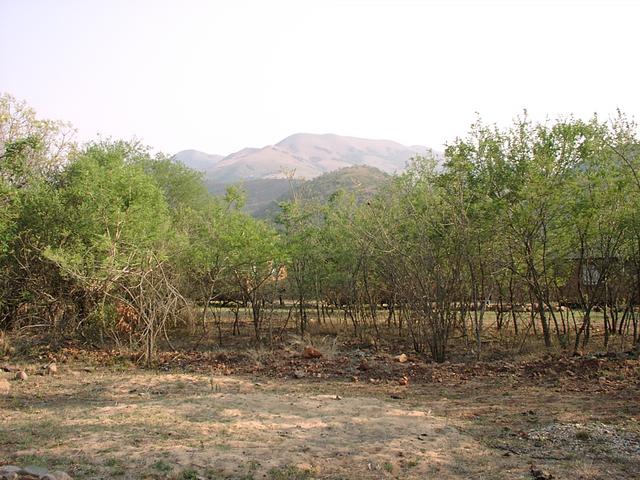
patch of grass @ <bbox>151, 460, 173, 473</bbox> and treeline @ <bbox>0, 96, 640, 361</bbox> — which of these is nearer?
patch of grass @ <bbox>151, 460, 173, 473</bbox>

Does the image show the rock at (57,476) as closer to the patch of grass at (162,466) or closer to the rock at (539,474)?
the patch of grass at (162,466)

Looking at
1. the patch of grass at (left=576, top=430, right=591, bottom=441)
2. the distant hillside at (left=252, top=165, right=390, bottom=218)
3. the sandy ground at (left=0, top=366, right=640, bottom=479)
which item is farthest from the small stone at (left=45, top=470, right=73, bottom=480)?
the distant hillside at (left=252, top=165, right=390, bottom=218)

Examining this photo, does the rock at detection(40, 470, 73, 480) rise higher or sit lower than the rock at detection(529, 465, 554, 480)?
higher

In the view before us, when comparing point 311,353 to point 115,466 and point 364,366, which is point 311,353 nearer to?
point 364,366

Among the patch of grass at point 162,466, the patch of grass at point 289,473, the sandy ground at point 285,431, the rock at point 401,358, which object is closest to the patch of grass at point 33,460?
the sandy ground at point 285,431

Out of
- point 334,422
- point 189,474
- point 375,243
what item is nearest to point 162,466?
point 189,474

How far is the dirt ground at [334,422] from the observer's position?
5.32 meters

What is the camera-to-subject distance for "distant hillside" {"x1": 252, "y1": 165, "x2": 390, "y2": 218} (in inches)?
655

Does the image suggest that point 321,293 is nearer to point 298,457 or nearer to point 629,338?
point 629,338

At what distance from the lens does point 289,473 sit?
5109 mm

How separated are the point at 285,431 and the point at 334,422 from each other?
0.68 metres

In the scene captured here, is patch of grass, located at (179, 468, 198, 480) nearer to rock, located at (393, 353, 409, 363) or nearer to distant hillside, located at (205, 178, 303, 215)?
rock, located at (393, 353, 409, 363)

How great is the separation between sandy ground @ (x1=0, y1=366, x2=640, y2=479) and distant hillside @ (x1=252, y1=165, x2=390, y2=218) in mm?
7274

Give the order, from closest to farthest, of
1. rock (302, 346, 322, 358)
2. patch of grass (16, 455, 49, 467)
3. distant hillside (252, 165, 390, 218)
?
patch of grass (16, 455, 49, 467) < rock (302, 346, 322, 358) < distant hillside (252, 165, 390, 218)
